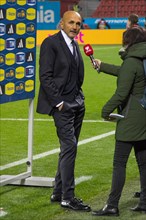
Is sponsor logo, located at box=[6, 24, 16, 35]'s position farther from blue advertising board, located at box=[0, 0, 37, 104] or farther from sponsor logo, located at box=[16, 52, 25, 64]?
sponsor logo, located at box=[16, 52, 25, 64]

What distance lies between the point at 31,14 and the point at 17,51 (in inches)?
18.1

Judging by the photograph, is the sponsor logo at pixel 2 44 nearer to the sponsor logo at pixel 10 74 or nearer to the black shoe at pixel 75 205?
the sponsor logo at pixel 10 74

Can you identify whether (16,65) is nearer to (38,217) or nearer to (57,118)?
(57,118)

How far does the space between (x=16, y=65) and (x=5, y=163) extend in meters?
2.37

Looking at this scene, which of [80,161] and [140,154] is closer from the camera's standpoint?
[140,154]

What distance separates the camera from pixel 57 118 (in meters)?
6.91

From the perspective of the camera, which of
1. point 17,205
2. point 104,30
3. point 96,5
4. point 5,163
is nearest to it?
point 17,205

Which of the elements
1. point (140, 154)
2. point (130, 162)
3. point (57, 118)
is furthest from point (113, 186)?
point (130, 162)

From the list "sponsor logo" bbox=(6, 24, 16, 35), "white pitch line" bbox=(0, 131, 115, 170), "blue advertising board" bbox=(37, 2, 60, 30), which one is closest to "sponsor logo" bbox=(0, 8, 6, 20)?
"sponsor logo" bbox=(6, 24, 16, 35)

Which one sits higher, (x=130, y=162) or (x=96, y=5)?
(x=130, y=162)

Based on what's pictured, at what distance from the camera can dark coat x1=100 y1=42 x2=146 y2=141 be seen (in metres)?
6.40

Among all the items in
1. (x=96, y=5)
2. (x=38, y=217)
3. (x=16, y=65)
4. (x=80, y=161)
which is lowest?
(x=96, y=5)

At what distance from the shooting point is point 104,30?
141 feet

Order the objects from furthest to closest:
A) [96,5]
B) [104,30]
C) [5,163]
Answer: [96,5], [104,30], [5,163]
